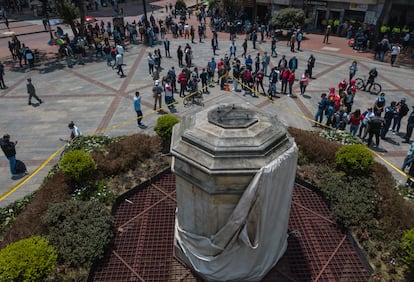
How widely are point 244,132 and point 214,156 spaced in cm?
82

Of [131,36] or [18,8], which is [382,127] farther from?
[18,8]

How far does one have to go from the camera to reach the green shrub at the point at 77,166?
902 cm

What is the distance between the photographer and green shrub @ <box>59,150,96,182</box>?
29.6ft

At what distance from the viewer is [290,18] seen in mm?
29094

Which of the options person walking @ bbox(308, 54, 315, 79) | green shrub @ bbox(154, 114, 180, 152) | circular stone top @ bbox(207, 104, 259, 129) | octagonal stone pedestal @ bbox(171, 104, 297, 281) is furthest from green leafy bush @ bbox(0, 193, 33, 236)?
person walking @ bbox(308, 54, 315, 79)

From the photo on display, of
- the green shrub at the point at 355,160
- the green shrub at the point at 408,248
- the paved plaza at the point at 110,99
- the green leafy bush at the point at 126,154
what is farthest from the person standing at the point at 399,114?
the green leafy bush at the point at 126,154

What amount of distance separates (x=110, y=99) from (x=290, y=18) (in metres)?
18.7

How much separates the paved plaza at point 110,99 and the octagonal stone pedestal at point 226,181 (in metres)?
6.34

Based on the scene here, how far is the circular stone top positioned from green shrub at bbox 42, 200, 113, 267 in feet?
11.8

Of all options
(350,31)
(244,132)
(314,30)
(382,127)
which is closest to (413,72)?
(350,31)

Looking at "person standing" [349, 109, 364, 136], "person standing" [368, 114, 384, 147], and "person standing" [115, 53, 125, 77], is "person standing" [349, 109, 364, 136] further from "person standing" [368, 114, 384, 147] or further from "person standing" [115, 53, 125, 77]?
"person standing" [115, 53, 125, 77]

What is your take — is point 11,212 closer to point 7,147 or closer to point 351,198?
point 7,147

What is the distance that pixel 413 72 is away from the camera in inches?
862

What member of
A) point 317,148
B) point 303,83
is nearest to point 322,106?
point 303,83
